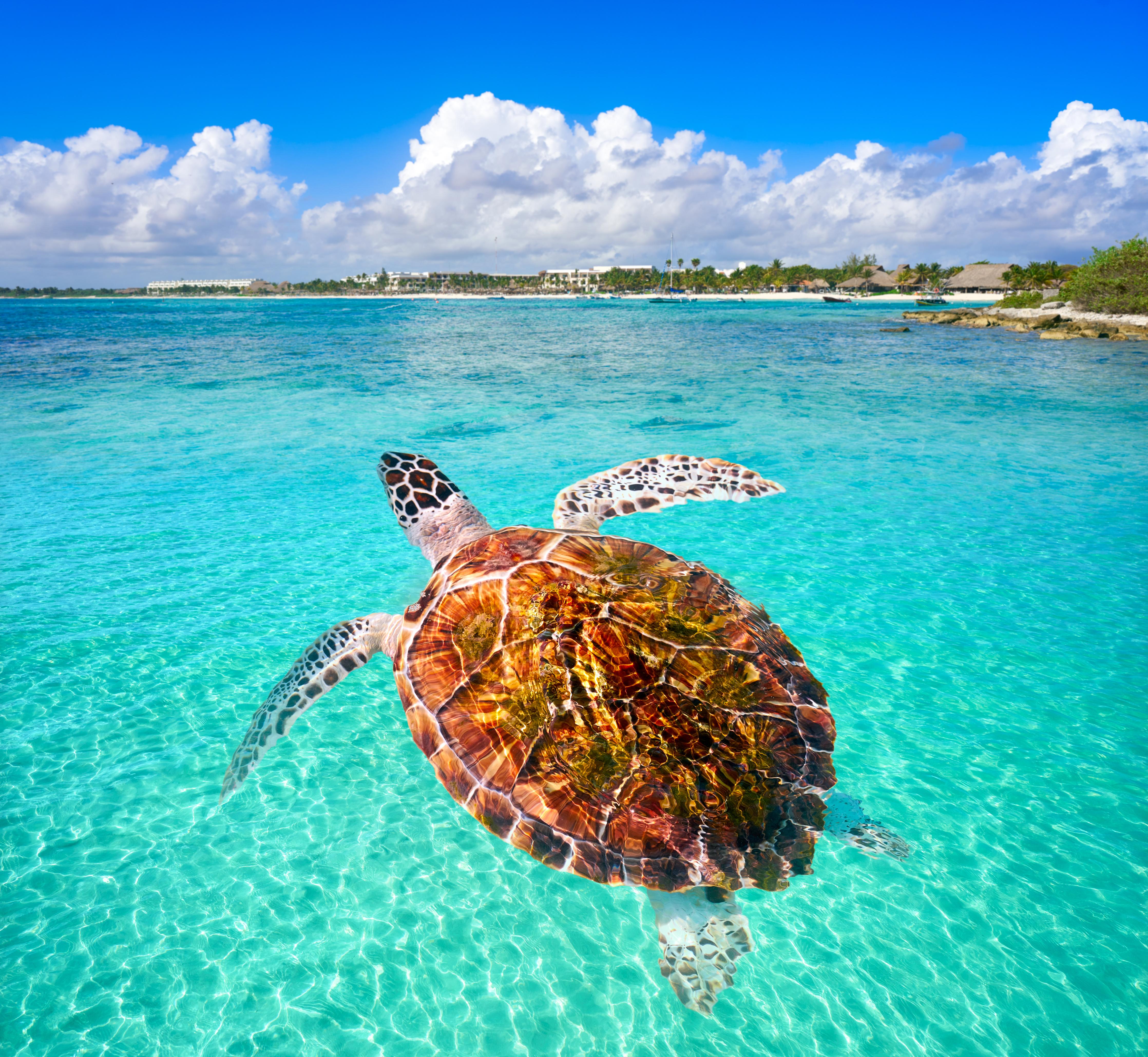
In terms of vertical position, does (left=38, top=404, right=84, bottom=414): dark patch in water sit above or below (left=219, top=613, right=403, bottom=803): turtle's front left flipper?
below

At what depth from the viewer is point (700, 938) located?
2906mm

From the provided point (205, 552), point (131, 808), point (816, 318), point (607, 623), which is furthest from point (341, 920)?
point (816, 318)

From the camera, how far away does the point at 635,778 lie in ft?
9.04

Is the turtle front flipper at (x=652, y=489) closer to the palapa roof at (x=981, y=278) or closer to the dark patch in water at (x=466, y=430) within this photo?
the dark patch in water at (x=466, y=430)

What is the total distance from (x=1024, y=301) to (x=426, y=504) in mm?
71563

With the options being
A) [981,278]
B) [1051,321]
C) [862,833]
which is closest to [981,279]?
[981,278]

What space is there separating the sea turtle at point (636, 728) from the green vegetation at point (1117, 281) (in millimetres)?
52147

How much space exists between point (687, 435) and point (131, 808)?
11.5 metres

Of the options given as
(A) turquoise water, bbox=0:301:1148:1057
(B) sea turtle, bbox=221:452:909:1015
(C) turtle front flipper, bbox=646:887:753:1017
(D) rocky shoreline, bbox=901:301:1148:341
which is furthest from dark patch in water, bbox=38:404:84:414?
(D) rocky shoreline, bbox=901:301:1148:341

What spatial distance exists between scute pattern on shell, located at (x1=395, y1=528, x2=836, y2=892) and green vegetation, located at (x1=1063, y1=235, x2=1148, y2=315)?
2056 inches

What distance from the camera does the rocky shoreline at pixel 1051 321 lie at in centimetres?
3531

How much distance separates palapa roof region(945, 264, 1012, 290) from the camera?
99188mm

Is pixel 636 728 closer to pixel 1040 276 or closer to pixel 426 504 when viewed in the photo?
pixel 426 504

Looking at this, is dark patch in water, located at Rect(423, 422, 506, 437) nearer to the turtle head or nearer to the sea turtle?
the turtle head
